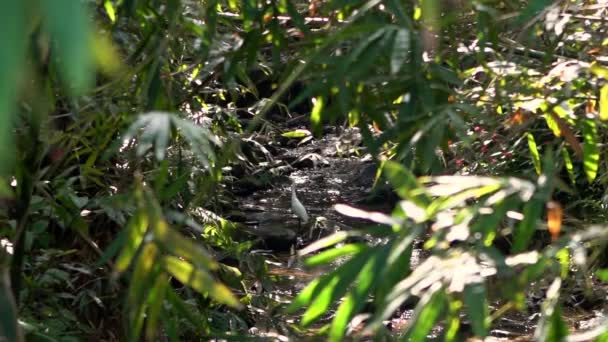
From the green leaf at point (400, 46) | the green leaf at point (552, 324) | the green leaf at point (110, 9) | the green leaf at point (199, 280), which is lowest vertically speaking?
the green leaf at point (552, 324)

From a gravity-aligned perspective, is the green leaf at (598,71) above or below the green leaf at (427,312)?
above

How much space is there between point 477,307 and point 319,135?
88 centimetres

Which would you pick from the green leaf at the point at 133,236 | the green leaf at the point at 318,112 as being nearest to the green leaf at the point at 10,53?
the green leaf at the point at 133,236

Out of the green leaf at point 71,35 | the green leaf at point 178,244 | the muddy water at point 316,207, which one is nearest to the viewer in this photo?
the green leaf at point 71,35

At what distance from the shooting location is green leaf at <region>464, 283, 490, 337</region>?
3.20 feet

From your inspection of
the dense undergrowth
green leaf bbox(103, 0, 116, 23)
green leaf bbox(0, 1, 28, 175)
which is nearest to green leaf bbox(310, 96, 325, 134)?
the dense undergrowth

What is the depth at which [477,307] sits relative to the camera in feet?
3.25

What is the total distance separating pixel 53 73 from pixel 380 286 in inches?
28.5

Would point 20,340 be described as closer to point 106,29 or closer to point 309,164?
point 106,29

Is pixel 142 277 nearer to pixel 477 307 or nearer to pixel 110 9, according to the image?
pixel 477 307

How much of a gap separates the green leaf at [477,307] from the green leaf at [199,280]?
0.85 ft

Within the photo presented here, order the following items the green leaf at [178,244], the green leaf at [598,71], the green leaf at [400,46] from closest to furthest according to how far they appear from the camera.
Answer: the green leaf at [178,244]
the green leaf at [400,46]
the green leaf at [598,71]

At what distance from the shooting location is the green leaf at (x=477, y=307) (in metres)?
0.98

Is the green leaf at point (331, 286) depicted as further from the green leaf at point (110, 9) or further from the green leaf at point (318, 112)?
the green leaf at point (110, 9)
